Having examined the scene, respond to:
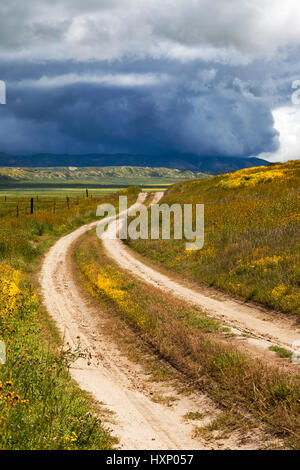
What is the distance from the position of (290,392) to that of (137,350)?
526 centimetres

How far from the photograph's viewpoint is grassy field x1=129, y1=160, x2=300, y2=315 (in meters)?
15.9

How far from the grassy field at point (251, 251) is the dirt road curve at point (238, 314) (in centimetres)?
99

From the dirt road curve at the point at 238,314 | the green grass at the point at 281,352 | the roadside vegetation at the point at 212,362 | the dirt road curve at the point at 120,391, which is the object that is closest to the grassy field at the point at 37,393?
the dirt road curve at the point at 120,391

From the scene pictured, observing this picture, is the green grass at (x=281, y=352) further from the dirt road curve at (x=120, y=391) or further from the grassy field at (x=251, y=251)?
the grassy field at (x=251, y=251)

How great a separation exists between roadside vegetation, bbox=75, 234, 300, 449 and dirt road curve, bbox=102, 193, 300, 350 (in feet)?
2.53

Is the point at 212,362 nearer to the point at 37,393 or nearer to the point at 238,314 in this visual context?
the point at 37,393

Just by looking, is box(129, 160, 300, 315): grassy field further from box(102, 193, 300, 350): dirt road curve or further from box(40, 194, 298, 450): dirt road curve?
box(40, 194, 298, 450): dirt road curve

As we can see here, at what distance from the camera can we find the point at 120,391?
8.89 metres

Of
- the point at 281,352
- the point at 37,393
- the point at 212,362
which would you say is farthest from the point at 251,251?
the point at 37,393

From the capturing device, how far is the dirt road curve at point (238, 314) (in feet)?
37.2

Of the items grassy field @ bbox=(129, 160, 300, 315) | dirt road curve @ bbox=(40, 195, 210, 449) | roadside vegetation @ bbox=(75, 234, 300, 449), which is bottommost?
dirt road curve @ bbox=(40, 195, 210, 449)

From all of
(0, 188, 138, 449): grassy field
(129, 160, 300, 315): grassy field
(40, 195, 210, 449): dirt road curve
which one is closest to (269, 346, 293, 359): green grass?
(40, 195, 210, 449): dirt road curve

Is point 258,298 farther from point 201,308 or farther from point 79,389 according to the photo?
point 79,389
